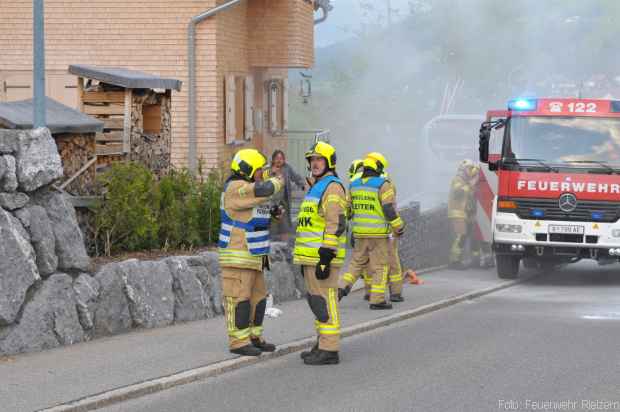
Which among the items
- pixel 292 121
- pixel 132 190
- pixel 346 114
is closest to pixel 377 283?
pixel 132 190

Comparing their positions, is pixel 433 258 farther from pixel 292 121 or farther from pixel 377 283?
pixel 292 121

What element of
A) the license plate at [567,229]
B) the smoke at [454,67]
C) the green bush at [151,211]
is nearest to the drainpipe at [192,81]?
the license plate at [567,229]

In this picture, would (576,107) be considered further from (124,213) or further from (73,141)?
(73,141)

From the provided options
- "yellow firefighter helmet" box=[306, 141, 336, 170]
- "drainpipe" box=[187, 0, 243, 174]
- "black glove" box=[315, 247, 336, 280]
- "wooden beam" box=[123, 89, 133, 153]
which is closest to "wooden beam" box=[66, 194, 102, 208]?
"wooden beam" box=[123, 89, 133, 153]

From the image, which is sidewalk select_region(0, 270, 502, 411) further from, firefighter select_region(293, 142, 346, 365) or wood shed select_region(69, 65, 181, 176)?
wood shed select_region(69, 65, 181, 176)

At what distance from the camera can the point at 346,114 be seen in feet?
197

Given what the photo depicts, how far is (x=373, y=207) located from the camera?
1421cm

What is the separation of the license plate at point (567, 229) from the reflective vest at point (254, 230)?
8546 millimetres

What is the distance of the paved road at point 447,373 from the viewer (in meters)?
8.72

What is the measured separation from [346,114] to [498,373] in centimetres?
5059

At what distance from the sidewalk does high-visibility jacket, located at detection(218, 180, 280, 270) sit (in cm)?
85

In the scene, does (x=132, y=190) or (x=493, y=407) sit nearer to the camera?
(x=493, y=407)

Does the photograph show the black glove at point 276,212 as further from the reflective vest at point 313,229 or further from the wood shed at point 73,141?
the wood shed at point 73,141

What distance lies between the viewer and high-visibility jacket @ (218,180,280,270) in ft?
34.5
